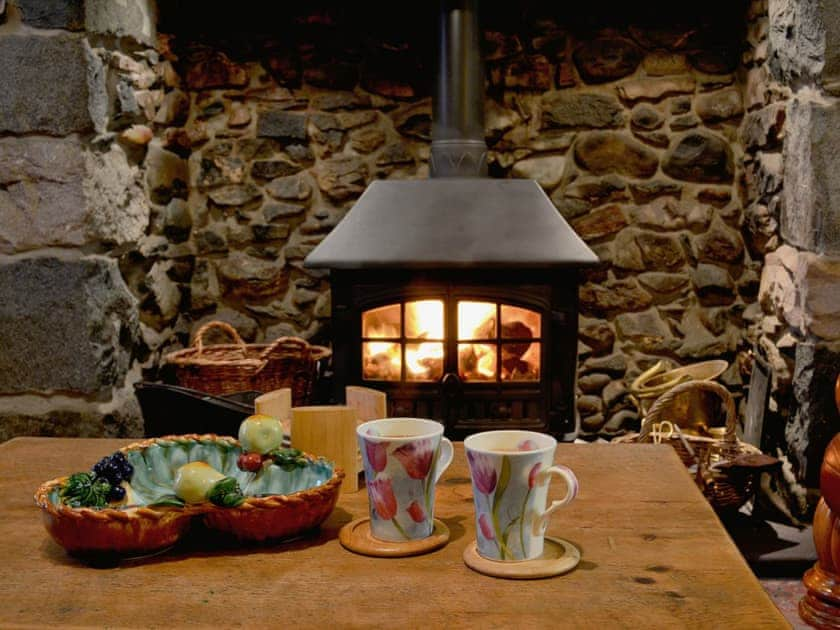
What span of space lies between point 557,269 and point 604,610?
2.05 meters

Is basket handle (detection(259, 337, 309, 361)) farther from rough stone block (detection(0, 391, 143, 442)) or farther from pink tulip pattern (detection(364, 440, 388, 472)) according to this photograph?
pink tulip pattern (detection(364, 440, 388, 472))

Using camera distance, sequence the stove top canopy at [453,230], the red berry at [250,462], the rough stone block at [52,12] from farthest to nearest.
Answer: the stove top canopy at [453,230], the rough stone block at [52,12], the red berry at [250,462]

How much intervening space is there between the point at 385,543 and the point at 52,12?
6.32 feet

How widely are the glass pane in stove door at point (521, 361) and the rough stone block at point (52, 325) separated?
4.17 feet

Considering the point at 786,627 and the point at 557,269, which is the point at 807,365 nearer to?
the point at 557,269

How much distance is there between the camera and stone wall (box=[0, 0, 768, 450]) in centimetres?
331

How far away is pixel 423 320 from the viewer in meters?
2.95

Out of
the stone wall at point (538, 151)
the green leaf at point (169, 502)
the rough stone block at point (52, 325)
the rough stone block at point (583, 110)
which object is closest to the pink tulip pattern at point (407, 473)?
the green leaf at point (169, 502)

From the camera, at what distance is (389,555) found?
100 centimetres

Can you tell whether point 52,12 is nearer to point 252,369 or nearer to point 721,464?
point 252,369

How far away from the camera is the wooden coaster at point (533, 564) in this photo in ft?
3.09

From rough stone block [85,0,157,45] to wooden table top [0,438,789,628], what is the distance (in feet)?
5.49

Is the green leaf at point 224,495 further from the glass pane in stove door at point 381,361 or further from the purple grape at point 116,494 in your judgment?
the glass pane in stove door at point 381,361

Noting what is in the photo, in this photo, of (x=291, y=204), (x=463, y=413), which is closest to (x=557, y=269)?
(x=463, y=413)
